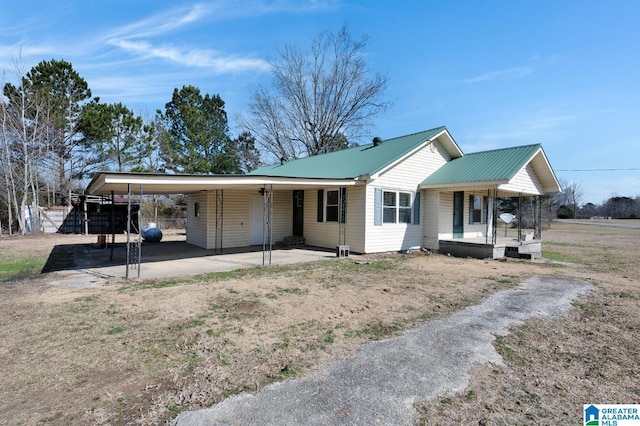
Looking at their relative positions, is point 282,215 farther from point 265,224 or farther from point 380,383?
point 380,383

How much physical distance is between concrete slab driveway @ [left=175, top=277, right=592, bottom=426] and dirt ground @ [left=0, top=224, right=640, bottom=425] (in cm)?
17

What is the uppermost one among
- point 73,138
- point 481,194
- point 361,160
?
point 73,138

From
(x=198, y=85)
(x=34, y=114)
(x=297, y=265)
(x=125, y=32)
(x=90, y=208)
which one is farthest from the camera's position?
(x=198, y=85)

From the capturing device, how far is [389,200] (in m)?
12.9

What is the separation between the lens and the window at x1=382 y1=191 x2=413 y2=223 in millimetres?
12812

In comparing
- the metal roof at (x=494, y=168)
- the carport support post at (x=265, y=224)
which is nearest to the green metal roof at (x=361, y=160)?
the metal roof at (x=494, y=168)

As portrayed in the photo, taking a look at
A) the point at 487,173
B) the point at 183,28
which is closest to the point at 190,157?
the point at 183,28

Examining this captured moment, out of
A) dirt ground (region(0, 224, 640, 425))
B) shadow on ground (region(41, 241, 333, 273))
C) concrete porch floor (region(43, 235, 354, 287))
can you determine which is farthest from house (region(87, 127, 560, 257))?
dirt ground (region(0, 224, 640, 425))

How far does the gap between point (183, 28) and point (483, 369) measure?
14.4 m

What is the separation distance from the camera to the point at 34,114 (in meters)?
20.7

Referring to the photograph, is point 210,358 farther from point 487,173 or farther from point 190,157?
point 190,157

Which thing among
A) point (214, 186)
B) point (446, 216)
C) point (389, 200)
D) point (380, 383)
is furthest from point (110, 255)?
point (446, 216)

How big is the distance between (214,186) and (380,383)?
8.28 m

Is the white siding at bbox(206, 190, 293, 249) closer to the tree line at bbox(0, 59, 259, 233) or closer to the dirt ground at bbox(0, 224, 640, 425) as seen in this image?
the dirt ground at bbox(0, 224, 640, 425)
